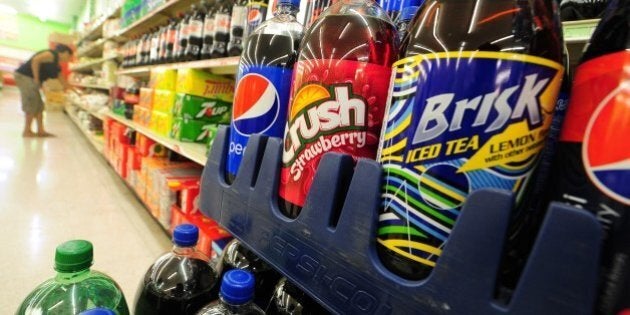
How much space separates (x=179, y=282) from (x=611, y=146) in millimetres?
612

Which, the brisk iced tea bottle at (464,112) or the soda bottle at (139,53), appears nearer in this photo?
the brisk iced tea bottle at (464,112)

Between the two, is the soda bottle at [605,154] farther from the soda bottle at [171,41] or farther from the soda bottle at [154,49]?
the soda bottle at [154,49]

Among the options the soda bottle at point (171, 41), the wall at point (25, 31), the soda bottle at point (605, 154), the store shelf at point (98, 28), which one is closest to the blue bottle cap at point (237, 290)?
the soda bottle at point (605, 154)

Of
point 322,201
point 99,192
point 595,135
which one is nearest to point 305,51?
point 322,201

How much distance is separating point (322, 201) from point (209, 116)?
1301 mm

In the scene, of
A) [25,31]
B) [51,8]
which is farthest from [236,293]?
[25,31]

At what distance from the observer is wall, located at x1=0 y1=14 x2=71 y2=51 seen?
11492 millimetres

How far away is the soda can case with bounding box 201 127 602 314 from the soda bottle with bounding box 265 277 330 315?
0.40 feet

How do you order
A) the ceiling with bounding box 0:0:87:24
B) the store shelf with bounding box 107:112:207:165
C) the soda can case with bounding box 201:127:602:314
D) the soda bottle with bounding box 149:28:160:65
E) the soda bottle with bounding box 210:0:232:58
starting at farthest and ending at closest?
1. the ceiling with bounding box 0:0:87:24
2. the soda bottle with bounding box 149:28:160:65
3. the soda bottle with bounding box 210:0:232:58
4. the store shelf with bounding box 107:112:207:165
5. the soda can case with bounding box 201:127:602:314

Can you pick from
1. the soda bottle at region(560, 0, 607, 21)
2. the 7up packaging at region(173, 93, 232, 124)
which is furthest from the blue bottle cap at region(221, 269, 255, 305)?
the 7up packaging at region(173, 93, 232, 124)

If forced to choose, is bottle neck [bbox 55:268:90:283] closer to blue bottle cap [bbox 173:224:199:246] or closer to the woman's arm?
blue bottle cap [bbox 173:224:199:246]

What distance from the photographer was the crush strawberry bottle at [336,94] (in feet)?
1.13

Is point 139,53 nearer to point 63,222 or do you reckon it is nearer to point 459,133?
point 63,222

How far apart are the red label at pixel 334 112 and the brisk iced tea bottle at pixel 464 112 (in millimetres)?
60
